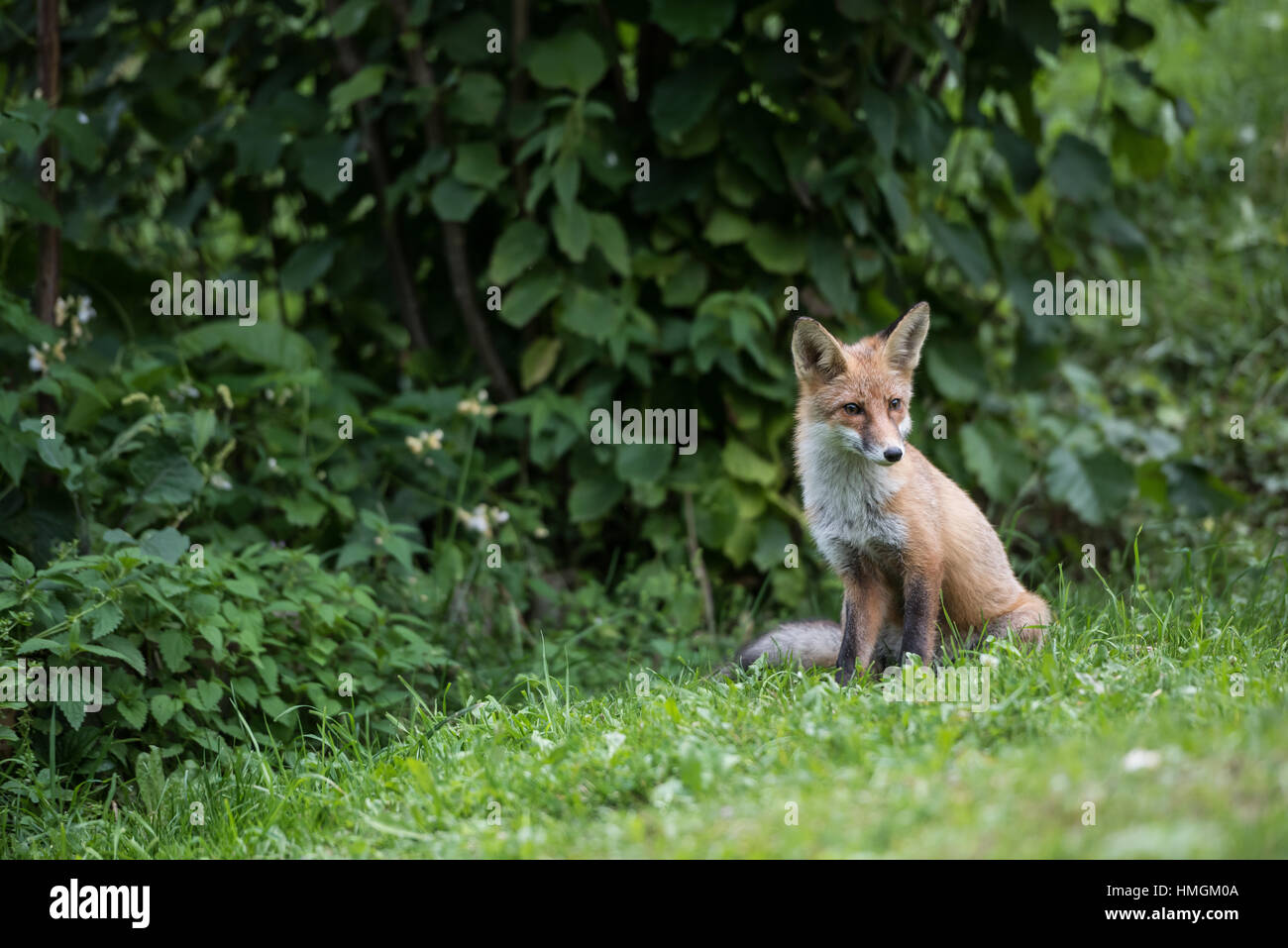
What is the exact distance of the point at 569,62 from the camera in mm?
6652

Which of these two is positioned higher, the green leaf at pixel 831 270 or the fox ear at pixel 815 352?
the green leaf at pixel 831 270

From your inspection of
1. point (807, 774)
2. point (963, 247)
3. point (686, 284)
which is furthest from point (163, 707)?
point (963, 247)

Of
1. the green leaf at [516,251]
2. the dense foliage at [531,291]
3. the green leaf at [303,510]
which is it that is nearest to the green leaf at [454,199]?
the dense foliage at [531,291]

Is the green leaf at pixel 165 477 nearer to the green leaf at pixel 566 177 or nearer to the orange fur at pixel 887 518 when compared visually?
Answer: the green leaf at pixel 566 177

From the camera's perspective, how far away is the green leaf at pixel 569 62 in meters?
6.61

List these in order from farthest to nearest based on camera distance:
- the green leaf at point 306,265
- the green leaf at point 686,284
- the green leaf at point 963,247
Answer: the green leaf at point 306,265
the green leaf at point 963,247
the green leaf at point 686,284

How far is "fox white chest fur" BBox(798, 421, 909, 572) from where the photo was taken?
4.60 meters

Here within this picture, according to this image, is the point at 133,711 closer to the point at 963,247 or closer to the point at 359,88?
the point at 359,88

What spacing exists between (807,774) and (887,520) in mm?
1297

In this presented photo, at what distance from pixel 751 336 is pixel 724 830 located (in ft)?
12.4

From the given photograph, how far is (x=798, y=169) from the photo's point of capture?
21.8 ft

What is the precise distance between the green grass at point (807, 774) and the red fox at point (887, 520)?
0.86 ft

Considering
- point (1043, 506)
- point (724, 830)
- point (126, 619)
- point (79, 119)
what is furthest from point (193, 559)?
point (1043, 506)

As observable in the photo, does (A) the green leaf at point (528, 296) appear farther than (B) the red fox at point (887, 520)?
Yes
